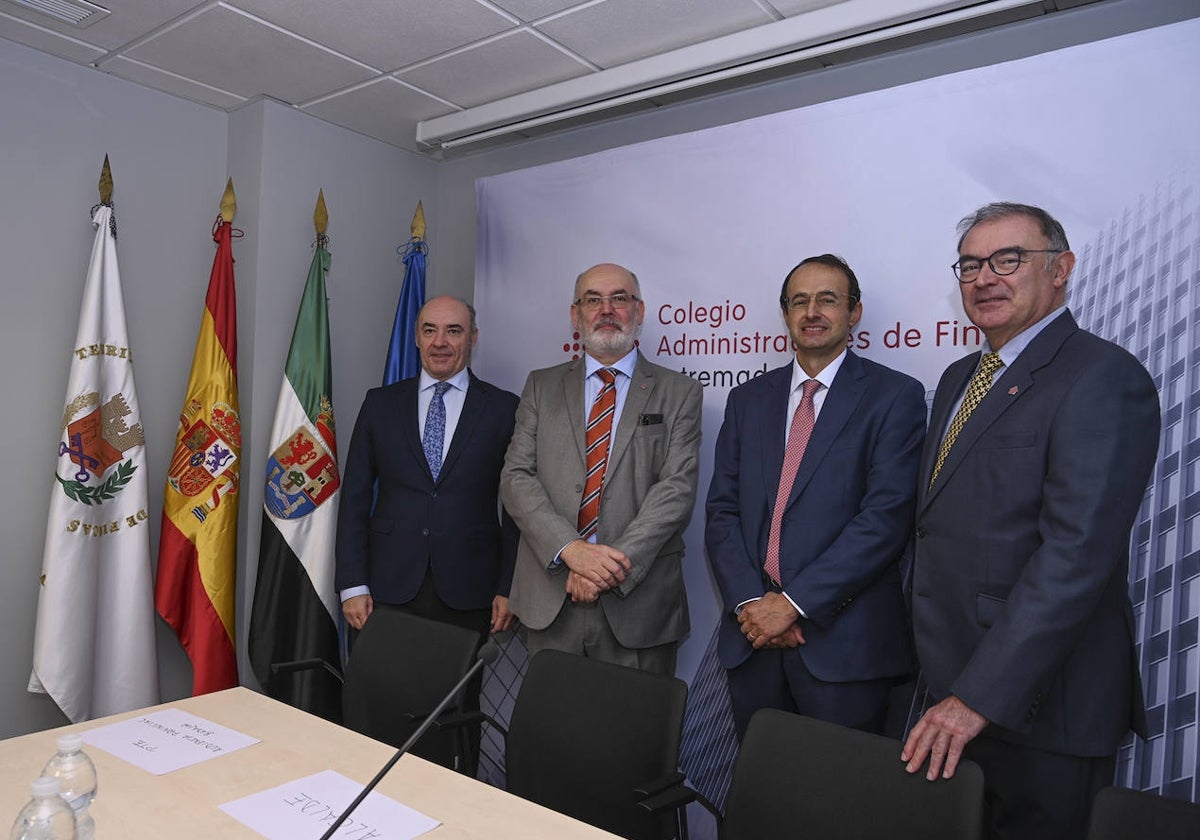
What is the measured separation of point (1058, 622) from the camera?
5.98ft

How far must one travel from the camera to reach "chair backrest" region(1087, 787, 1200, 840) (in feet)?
4.20

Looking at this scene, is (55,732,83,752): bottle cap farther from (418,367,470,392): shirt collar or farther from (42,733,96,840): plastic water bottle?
(418,367,470,392): shirt collar

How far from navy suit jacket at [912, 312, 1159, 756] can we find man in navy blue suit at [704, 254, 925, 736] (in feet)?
0.78

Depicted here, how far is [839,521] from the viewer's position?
2.43 meters

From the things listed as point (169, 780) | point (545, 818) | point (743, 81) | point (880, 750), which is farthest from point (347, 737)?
point (743, 81)

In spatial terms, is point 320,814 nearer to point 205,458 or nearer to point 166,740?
point 166,740

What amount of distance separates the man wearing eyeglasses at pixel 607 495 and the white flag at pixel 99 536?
65.9 inches

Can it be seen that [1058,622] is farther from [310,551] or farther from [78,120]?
[78,120]

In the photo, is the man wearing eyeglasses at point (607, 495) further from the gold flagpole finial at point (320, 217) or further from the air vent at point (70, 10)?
the air vent at point (70, 10)

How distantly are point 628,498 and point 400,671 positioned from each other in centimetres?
91

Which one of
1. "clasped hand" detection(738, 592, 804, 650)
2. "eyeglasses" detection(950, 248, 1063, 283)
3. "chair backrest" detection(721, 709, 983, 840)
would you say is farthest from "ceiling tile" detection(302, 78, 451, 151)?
"chair backrest" detection(721, 709, 983, 840)

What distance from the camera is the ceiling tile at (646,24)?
3.01m

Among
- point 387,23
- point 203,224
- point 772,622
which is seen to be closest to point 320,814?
point 772,622

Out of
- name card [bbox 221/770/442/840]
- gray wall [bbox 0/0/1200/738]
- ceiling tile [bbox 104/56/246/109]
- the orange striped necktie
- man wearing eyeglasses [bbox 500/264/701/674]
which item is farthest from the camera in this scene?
ceiling tile [bbox 104/56/246/109]
